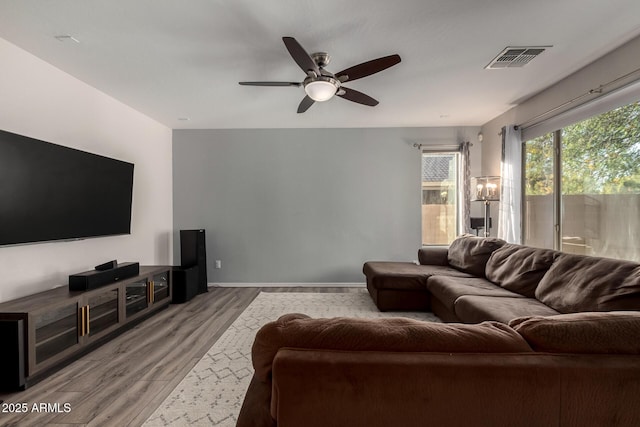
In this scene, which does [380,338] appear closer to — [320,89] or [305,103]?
[320,89]

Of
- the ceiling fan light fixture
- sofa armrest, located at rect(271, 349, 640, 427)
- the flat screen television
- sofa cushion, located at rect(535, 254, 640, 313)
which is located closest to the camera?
sofa armrest, located at rect(271, 349, 640, 427)

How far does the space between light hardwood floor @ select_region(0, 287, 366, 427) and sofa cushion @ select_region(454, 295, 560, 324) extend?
2.31m

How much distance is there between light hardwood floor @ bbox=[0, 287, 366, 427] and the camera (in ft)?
5.95

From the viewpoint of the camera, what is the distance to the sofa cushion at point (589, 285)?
1.93 meters

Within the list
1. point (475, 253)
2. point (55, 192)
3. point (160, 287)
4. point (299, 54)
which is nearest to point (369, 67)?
point (299, 54)

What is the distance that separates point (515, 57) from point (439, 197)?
2.64 meters

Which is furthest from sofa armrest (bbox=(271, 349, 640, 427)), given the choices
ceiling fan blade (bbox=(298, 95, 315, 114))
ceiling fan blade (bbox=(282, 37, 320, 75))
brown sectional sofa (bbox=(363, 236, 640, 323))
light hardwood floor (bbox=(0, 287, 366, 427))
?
ceiling fan blade (bbox=(298, 95, 315, 114))

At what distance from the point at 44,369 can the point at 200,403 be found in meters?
1.31

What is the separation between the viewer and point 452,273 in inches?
145

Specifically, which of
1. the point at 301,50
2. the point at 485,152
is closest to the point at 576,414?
the point at 301,50

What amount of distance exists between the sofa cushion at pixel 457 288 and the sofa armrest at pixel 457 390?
2.08 m

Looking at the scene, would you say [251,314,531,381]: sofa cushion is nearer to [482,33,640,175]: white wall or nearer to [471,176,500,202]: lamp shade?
[482,33,640,175]: white wall

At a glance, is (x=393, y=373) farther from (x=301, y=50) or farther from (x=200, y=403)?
(x=301, y=50)

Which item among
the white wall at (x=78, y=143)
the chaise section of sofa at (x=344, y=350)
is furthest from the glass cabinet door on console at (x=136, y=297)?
the chaise section of sofa at (x=344, y=350)
